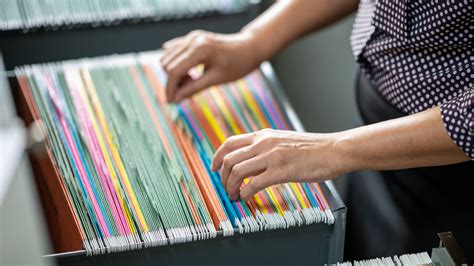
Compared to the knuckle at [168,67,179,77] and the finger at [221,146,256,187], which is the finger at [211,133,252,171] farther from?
the knuckle at [168,67,179,77]

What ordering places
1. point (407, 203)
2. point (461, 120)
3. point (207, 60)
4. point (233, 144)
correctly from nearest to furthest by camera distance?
1. point (461, 120)
2. point (233, 144)
3. point (407, 203)
4. point (207, 60)

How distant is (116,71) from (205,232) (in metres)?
0.53

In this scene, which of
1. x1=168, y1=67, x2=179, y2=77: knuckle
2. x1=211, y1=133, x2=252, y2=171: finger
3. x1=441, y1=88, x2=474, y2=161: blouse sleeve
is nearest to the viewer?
x1=441, y1=88, x2=474, y2=161: blouse sleeve

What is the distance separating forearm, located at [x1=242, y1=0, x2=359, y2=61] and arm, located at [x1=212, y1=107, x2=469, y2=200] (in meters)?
0.40

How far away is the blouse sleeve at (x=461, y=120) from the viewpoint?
37.2 inches

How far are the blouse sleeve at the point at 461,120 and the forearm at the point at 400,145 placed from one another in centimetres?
1

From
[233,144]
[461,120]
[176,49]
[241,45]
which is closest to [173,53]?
[176,49]

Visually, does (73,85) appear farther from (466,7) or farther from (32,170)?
(466,7)

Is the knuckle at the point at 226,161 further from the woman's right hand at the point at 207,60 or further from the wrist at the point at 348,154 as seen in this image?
the woman's right hand at the point at 207,60

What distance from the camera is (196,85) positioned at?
1.34 m

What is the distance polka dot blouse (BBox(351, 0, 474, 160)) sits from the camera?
1.06 meters

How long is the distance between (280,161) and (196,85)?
0.38 metres

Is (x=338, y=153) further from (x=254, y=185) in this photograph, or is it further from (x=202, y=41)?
(x=202, y=41)

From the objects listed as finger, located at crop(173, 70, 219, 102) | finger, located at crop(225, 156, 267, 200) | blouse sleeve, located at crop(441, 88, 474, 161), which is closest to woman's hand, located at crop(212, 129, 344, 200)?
finger, located at crop(225, 156, 267, 200)
